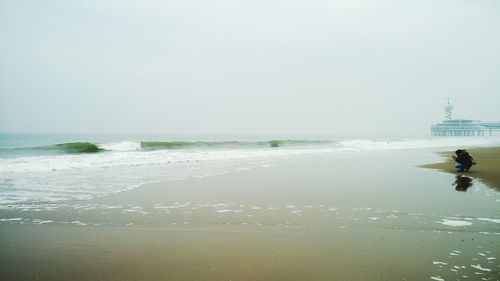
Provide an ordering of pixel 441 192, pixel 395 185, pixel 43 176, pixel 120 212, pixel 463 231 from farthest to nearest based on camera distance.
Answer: pixel 43 176 < pixel 395 185 < pixel 441 192 < pixel 120 212 < pixel 463 231

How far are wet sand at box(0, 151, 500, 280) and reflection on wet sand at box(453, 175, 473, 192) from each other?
60 cm

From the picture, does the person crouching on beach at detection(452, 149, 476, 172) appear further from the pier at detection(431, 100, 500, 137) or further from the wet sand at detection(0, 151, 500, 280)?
the pier at detection(431, 100, 500, 137)

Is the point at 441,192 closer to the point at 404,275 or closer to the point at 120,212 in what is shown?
the point at 404,275

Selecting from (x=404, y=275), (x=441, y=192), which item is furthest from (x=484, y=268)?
(x=441, y=192)

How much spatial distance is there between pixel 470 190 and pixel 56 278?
10.3 metres

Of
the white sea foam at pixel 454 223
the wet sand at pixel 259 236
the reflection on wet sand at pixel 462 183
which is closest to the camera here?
the wet sand at pixel 259 236

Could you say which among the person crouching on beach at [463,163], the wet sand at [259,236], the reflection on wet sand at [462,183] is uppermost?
the person crouching on beach at [463,163]

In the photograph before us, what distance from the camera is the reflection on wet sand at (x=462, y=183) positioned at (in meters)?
10.5

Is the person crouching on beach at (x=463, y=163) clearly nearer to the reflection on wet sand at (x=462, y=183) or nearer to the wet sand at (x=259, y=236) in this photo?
the reflection on wet sand at (x=462, y=183)

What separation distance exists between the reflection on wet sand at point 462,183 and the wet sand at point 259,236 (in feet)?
1.98

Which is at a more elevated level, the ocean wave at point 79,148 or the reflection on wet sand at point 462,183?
the ocean wave at point 79,148

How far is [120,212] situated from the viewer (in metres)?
7.57

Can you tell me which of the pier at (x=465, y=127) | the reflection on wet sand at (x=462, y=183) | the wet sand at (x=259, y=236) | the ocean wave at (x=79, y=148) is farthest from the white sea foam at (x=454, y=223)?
the pier at (x=465, y=127)

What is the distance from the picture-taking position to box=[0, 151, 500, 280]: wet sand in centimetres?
423
